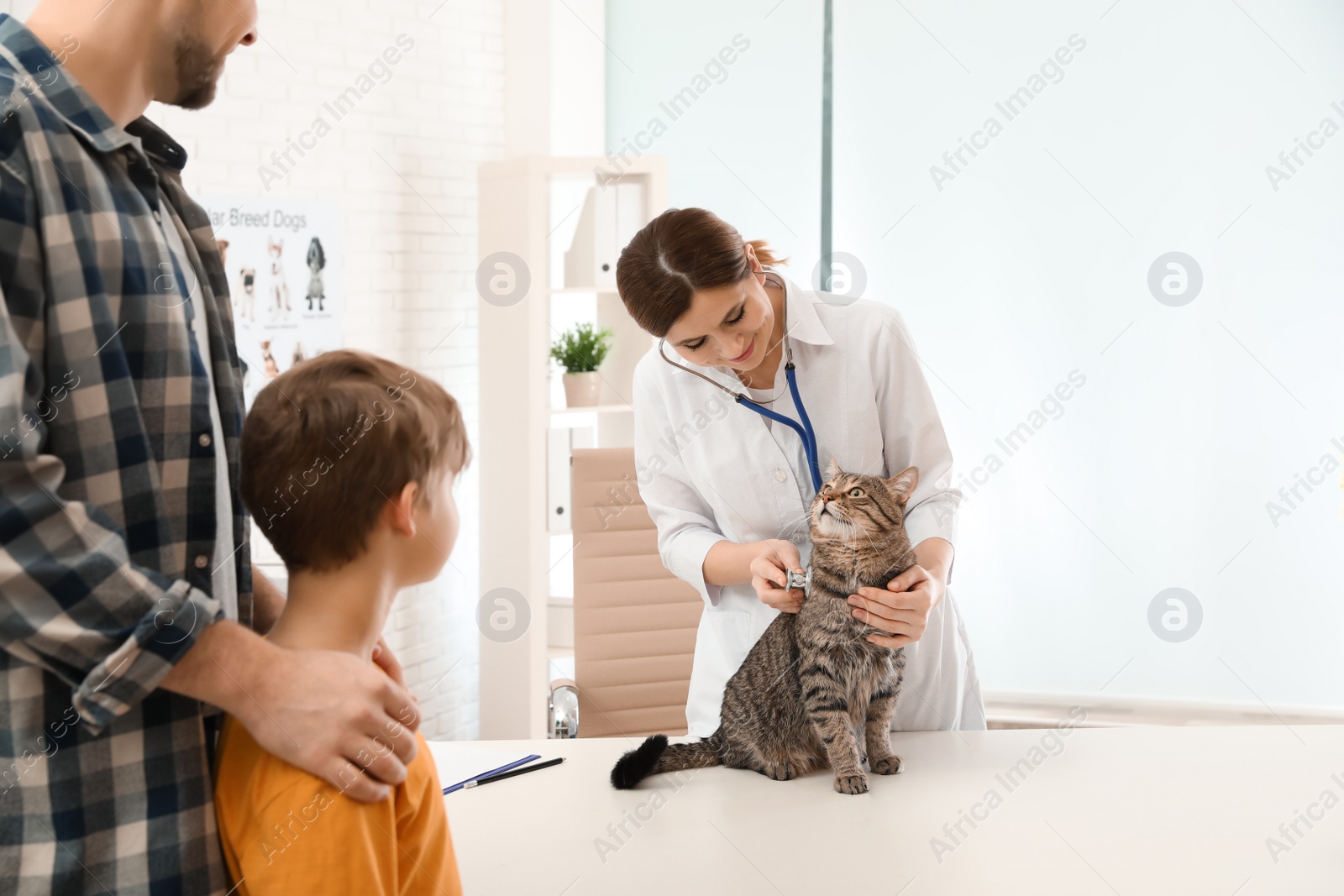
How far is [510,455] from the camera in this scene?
4.02 meters

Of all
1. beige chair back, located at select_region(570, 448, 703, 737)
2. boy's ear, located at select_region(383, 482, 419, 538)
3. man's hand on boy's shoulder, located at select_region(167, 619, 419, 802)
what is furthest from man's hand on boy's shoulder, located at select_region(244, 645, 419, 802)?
beige chair back, located at select_region(570, 448, 703, 737)

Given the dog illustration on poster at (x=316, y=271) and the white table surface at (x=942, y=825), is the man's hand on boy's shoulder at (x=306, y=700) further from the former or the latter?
the dog illustration on poster at (x=316, y=271)

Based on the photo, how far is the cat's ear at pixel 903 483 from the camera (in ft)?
5.24

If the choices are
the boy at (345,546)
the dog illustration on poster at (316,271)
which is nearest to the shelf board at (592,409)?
the dog illustration on poster at (316,271)

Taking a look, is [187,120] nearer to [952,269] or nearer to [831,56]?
[831,56]

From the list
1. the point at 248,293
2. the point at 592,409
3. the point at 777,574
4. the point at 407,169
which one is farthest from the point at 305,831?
the point at 407,169

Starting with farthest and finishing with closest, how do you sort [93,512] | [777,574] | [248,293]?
[248,293], [777,574], [93,512]

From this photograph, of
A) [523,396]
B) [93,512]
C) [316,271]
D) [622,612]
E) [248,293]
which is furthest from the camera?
[523,396]

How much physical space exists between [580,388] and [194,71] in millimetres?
3030

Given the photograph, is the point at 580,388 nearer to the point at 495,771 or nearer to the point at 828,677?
the point at 495,771

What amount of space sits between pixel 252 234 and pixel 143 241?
109 inches

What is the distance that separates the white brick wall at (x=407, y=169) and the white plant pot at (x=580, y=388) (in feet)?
1.60

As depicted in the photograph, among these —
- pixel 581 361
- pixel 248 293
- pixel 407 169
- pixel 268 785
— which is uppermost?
pixel 407 169

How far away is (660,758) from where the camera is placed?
1.62 meters
